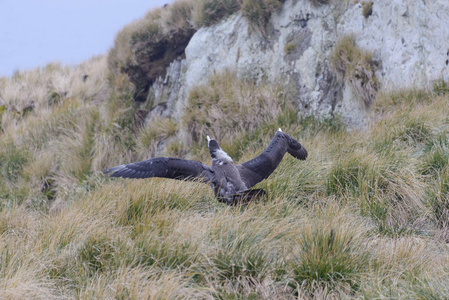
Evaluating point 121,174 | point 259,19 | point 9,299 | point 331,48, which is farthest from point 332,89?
point 9,299

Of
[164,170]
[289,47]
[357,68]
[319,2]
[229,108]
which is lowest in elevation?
[229,108]

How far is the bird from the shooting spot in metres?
4.63

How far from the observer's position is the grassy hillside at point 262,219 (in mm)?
3129

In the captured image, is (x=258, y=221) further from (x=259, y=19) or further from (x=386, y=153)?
(x=259, y=19)

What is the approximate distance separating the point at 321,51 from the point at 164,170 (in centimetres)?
466

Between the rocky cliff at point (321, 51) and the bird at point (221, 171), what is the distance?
2.72m

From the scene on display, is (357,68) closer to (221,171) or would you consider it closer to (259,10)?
(259,10)

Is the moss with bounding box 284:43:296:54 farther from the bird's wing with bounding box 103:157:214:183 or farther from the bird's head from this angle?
the bird's wing with bounding box 103:157:214:183

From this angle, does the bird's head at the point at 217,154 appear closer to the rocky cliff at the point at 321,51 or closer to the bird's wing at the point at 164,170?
the bird's wing at the point at 164,170

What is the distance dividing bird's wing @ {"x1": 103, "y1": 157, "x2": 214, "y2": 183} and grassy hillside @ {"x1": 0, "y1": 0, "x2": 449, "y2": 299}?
0.13 m

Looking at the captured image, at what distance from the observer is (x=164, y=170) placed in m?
4.83

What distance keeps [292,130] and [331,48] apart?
1.89 metres

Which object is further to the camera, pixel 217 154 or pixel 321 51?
pixel 321 51

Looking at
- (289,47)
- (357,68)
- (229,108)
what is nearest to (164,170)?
(229,108)
